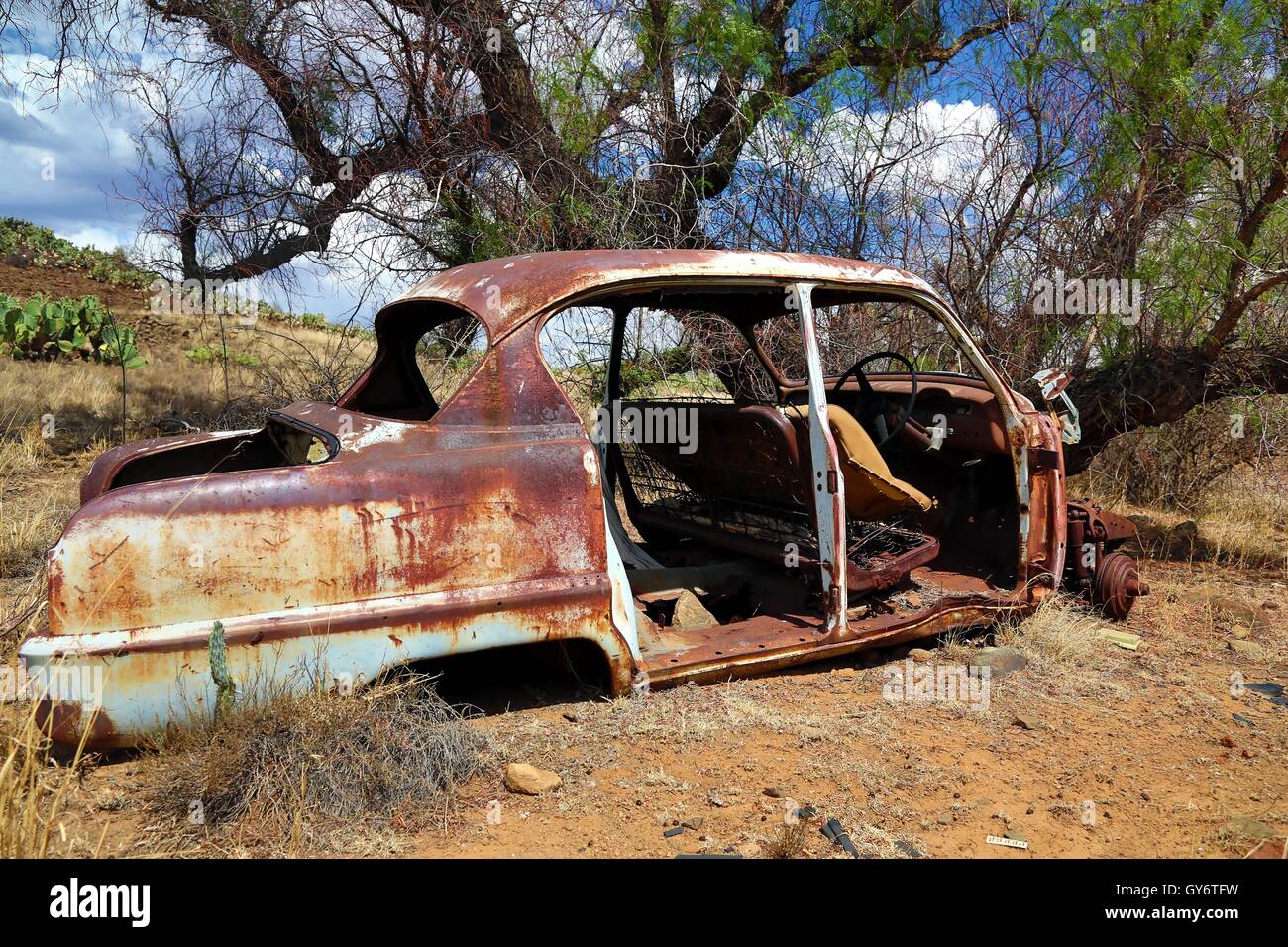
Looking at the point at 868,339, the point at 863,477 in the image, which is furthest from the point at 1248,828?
the point at 868,339

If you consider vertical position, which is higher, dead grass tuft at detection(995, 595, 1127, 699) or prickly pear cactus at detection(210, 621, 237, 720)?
prickly pear cactus at detection(210, 621, 237, 720)

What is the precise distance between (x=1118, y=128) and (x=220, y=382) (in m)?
10.4

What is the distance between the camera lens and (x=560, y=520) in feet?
10.6

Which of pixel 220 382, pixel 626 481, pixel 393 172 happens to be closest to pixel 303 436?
pixel 626 481

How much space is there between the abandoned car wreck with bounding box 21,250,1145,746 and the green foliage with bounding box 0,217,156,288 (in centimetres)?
1727

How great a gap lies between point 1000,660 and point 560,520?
2.37 meters

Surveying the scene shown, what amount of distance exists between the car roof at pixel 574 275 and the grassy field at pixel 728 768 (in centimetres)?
143

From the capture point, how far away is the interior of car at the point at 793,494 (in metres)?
4.27

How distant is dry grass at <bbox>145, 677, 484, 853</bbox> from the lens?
2.57 metres

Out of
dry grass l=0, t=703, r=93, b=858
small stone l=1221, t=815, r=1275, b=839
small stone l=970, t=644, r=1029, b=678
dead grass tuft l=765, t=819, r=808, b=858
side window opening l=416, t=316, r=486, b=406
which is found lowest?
small stone l=1221, t=815, r=1275, b=839

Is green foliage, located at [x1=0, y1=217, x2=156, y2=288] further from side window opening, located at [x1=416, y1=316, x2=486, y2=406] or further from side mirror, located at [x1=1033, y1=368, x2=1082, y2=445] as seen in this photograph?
side mirror, located at [x1=1033, y1=368, x2=1082, y2=445]

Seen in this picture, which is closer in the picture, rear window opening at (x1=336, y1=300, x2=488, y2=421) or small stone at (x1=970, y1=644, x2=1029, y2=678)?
rear window opening at (x1=336, y1=300, x2=488, y2=421)

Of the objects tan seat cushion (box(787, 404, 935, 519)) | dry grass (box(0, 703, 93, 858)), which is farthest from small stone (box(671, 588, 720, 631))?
dry grass (box(0, 703, 93, 858))

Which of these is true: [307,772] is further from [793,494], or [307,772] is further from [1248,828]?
[1248,828]
